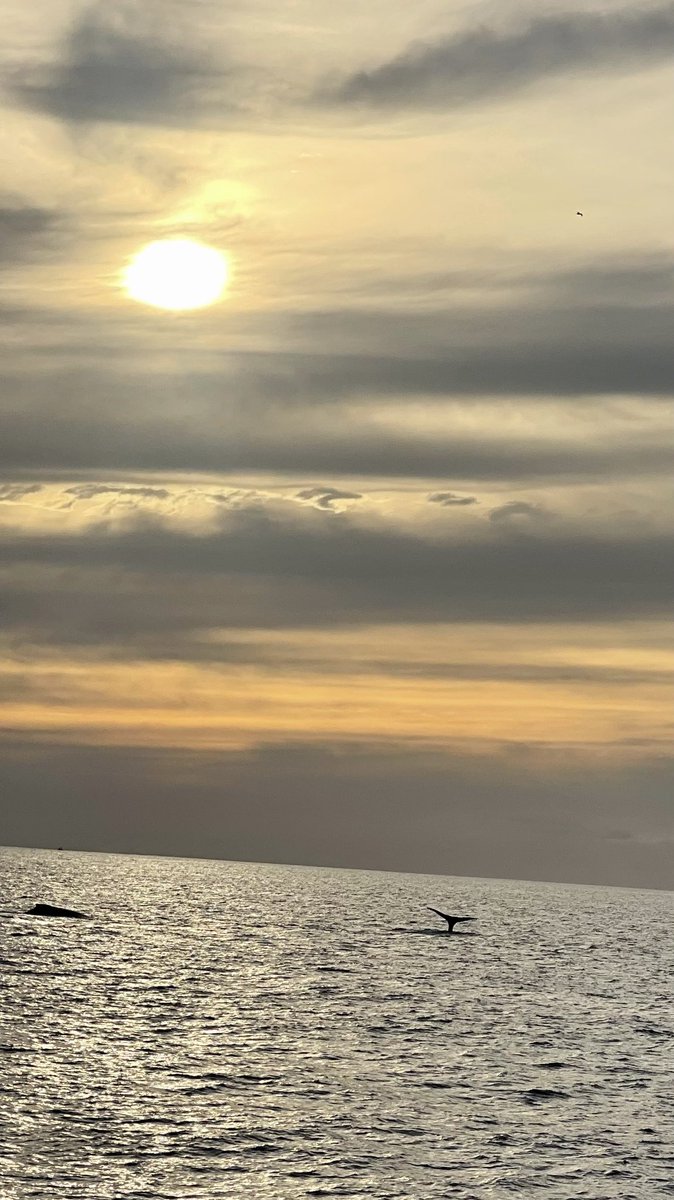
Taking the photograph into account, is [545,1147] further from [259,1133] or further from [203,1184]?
[203,1184]

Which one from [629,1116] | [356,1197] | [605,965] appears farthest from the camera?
[605,965]

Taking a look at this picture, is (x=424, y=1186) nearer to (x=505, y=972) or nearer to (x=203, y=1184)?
(x=203, y=1184)

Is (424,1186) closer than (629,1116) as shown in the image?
Yes

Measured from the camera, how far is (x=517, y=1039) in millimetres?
93188

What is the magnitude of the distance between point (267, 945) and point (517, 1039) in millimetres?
82659

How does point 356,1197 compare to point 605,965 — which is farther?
point 605,965

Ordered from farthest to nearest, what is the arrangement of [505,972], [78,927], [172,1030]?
1. [78,927]
2. [505,972]
3. [172,1030]

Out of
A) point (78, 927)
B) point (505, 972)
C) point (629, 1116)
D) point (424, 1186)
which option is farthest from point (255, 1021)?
point (78, 927)

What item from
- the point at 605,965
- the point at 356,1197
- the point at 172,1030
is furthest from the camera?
the point at 605,965

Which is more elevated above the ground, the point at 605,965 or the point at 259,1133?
the point at 605,965

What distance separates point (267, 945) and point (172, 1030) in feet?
281

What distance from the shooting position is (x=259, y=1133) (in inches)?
2277

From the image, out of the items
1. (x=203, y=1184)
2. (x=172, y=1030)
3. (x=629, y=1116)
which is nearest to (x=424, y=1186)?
(x=203, y=1184)

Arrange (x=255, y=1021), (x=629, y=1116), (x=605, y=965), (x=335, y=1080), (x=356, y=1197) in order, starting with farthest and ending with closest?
(x=605, y=965), (x=255, y=1021), (x=335, y=1080), (x=629, y=1116), (x=356, y=1197)
